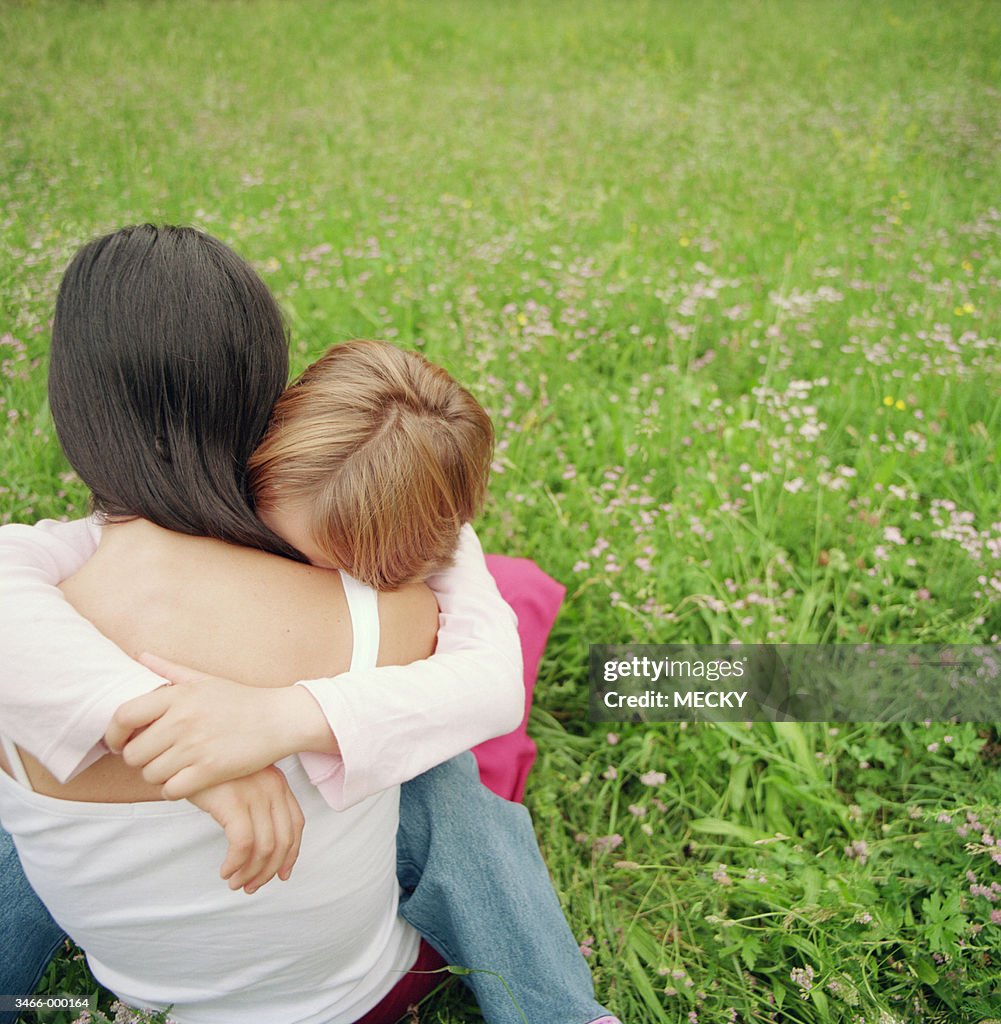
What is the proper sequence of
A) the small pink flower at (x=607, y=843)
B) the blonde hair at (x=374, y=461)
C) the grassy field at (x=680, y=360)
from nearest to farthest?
the blonde hair at (x=374, y=461) < the grassy field at (x=680, y=360) < the small pink flower at (x=607, y=843)

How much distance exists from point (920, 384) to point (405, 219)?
2404 mm

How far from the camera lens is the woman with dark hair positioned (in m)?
1.14

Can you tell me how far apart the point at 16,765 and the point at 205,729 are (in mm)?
316

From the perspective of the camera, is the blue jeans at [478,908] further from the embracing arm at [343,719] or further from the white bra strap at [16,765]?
the white bra strap at [16,765]

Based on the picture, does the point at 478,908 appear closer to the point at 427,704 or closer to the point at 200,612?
the point at 427,704

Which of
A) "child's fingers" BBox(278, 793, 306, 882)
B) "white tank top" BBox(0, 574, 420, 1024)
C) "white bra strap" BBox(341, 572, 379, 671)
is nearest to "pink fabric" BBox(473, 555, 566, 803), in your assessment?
"white tank top" BBox(0, 574, 420, 1024)

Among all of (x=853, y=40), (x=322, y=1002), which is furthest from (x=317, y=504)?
(x=853, y=40)

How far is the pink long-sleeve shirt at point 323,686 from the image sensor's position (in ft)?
3.70

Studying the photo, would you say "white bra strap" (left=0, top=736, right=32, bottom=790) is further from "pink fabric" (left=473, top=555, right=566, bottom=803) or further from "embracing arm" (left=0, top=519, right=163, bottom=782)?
"pink fabric" (left=473, top=555, right=566, bottom=803)

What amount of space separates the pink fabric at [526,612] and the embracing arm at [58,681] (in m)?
1.17

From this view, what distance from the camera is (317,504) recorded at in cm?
135

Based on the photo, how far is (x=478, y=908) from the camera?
1585 millimetres
